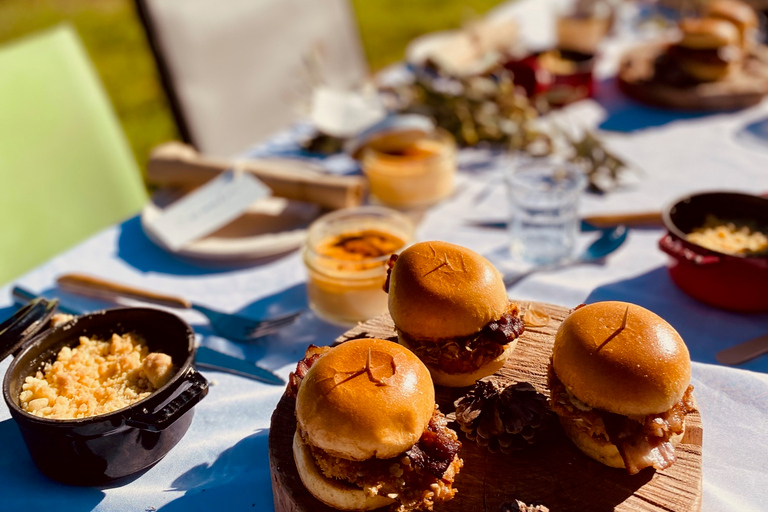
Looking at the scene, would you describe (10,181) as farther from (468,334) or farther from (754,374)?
(754,374)

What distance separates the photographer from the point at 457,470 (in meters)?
1.06

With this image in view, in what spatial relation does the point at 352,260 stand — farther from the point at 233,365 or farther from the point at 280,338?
the point at 233,365

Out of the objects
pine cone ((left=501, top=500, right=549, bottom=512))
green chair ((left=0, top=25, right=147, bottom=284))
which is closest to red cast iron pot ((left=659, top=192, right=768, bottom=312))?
pine cone ((left=501, top=500, right=549, bottom=512))

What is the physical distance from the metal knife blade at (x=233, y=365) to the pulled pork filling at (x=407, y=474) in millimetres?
469

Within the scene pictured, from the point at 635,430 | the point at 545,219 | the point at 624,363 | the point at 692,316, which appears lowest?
the point at 692,316

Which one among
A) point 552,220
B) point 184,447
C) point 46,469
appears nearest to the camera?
point 46,469

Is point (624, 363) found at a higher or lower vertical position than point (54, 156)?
lower

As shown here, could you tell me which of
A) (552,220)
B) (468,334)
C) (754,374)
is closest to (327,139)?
(552,220)

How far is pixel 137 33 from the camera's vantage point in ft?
23.1

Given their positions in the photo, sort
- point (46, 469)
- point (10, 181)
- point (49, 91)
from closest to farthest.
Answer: point (46, 469) → point (10, 181) → point (49, 91)

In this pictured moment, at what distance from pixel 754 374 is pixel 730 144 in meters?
1.41

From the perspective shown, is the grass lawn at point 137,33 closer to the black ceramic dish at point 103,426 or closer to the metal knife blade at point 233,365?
the metal knife blade at point 233,365

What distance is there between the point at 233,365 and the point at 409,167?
99 centimetres

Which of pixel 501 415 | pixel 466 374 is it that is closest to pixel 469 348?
pixel 466 374
